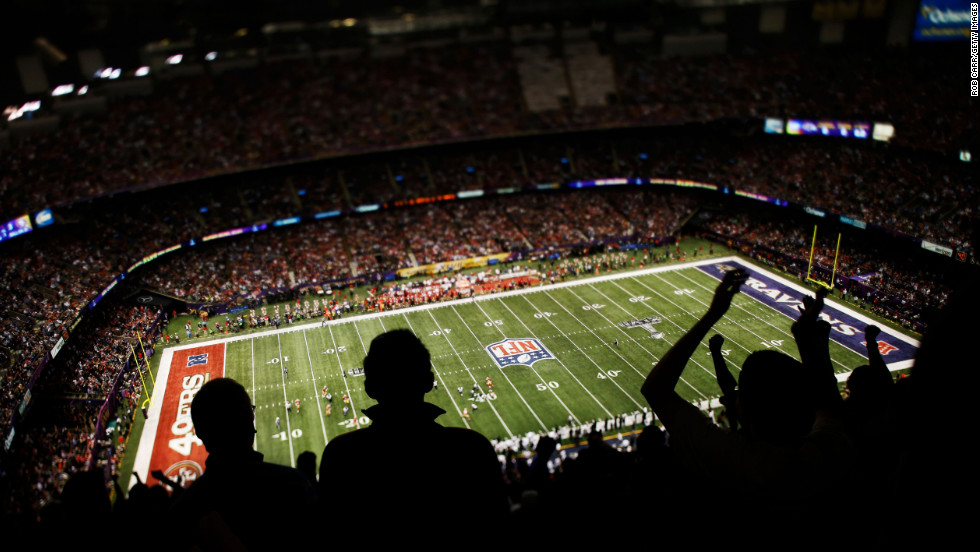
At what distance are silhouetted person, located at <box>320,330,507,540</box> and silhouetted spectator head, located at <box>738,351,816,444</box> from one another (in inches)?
53.0

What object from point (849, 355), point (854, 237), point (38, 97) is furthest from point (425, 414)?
point (38, 97)

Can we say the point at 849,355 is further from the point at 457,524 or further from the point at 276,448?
the point at 457,524

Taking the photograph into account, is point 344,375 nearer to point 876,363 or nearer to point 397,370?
point 876,363

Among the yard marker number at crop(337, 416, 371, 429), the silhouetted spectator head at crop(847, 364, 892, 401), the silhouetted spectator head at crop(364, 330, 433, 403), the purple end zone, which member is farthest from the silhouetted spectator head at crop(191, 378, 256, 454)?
the purple end zone

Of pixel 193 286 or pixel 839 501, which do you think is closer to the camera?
pixel 839 501

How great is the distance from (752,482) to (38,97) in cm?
5827

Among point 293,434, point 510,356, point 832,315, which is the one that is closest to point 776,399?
point 293,434

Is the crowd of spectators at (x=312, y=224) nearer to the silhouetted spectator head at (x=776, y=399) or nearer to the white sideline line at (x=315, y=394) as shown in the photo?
the white sideline line at (x=315, y=394)

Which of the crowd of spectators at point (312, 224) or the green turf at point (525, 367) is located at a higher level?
the crowd of spectators at point (312, 224)

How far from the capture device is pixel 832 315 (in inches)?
1337

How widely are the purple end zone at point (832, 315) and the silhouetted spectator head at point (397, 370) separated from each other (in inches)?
1085

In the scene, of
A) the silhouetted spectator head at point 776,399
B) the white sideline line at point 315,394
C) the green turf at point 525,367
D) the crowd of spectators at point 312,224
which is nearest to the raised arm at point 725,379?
the silhouetted spectator head at point 776,399

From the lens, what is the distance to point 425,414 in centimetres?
286

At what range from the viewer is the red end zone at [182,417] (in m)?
23.5
